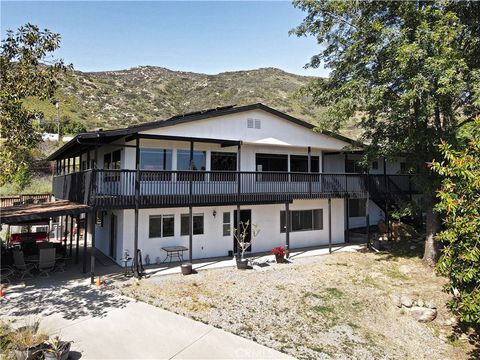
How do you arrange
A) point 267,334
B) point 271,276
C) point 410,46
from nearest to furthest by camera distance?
1. point 267,334
2. point 410,46
3. point 271,276

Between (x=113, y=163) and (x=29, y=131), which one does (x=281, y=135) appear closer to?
(x=113, y=163)

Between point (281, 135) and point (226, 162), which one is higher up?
point (281, 135)

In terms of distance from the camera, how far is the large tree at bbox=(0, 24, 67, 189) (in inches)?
420

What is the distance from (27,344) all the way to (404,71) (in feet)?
50.7

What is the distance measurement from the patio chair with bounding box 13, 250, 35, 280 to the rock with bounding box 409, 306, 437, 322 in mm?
14702

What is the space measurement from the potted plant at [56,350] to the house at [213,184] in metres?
6.39

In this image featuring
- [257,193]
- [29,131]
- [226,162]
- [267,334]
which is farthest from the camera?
[226,162]

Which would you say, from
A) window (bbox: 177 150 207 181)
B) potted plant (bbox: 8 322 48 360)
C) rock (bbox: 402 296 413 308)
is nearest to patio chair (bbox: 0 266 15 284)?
potted plant (bbox: 8 322 48 360)

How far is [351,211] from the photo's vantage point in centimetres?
2420

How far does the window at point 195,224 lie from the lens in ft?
55.3

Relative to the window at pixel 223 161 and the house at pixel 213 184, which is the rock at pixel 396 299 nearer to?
the house at pixel 213 184

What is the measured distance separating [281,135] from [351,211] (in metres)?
8.78

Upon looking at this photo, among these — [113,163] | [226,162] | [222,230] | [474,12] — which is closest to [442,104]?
[474,12]

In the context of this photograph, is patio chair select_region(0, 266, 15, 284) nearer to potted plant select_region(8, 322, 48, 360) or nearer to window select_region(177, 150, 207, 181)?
potted plant select_region(8, 322, 48, 360)
